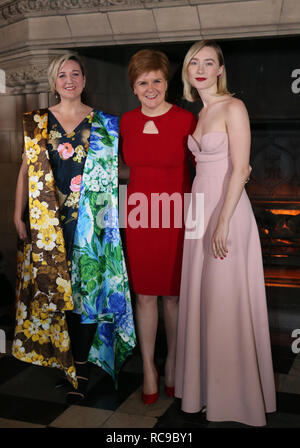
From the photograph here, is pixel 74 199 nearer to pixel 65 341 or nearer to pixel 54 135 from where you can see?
pixel 54 135

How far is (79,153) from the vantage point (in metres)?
1.99

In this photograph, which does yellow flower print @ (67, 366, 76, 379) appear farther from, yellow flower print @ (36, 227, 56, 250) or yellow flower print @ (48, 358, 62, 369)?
yellow flower print @ (36, 227, 56, 250)

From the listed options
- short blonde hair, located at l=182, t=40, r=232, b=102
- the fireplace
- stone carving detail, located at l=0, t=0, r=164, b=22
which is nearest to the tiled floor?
the fireplace

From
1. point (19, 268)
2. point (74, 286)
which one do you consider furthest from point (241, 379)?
point (19, 268)

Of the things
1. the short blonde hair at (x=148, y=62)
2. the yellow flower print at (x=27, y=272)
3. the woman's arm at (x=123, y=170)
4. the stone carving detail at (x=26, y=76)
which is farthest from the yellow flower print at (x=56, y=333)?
A: the stone carving detail at (x=26, y=76)

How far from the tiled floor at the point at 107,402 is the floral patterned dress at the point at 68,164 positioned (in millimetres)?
587

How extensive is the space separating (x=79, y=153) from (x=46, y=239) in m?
0.35

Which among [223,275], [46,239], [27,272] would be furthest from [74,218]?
[223,275]

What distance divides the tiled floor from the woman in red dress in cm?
11

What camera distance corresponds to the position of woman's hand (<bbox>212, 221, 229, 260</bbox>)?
5.78ft

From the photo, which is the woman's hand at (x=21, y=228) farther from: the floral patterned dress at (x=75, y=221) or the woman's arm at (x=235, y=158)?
the woman's arm at (x=235, y=158)

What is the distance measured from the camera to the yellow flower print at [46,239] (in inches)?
79.0
